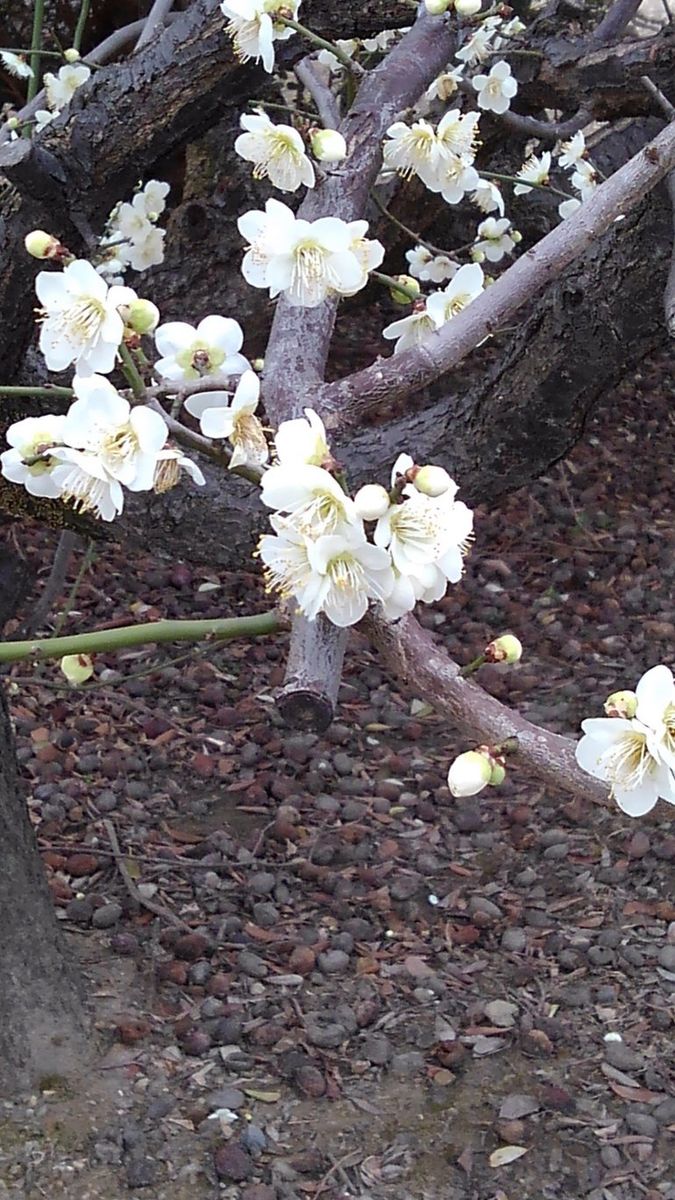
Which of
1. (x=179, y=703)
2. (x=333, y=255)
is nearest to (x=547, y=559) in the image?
(x=179, y=703)

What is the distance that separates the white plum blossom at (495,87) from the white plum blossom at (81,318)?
924mm

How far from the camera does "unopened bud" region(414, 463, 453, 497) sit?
68cm

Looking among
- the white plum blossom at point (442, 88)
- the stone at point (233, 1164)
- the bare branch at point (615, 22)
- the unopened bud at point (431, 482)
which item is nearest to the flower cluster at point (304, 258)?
the unopened bud at point (431, 482)

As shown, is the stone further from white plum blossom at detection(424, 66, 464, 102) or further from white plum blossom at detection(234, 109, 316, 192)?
white plum blossom at detection(424, 66, 464, 102)

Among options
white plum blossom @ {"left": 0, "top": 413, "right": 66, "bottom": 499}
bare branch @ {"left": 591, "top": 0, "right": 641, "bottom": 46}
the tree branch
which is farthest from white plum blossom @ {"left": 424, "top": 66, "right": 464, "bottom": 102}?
white plum blossom @ {"left": 0, "top": 413, "right": 66, "bottom": 499}

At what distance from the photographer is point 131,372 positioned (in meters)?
0.75

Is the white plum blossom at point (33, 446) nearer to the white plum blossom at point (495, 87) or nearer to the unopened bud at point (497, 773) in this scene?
the unopened bud at point (497, 773)

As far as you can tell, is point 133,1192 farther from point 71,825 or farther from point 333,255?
point 333,255

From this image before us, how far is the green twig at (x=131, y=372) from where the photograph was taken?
2.44 feet

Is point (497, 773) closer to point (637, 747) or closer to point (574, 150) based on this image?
point (637, 747)

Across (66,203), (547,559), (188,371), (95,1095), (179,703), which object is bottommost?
(547,559)

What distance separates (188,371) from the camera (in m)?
0.83

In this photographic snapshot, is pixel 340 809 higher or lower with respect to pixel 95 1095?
lower

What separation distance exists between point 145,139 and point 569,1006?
4.57 ft
